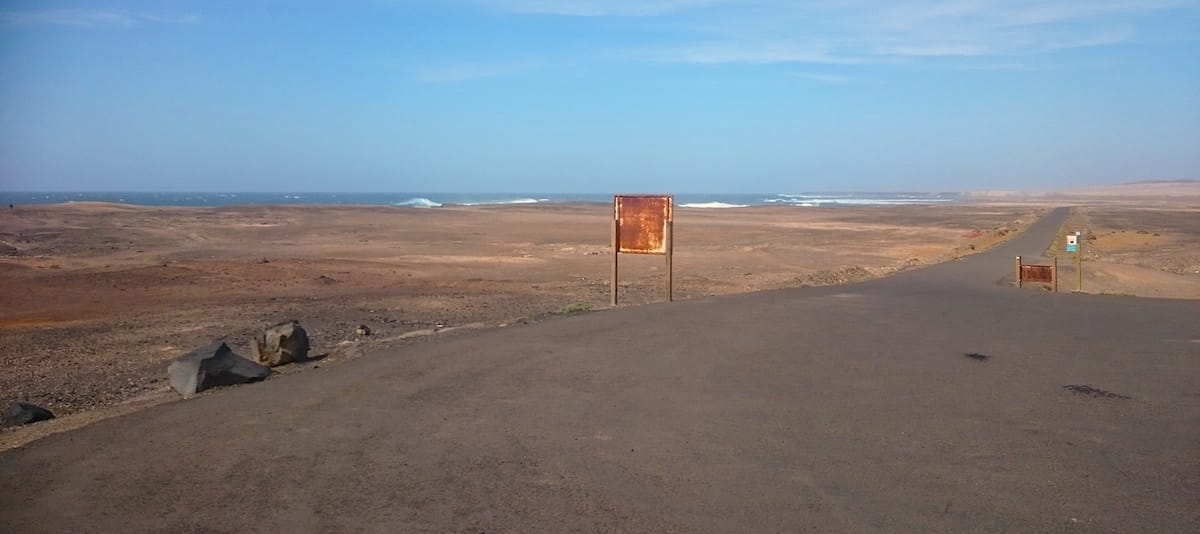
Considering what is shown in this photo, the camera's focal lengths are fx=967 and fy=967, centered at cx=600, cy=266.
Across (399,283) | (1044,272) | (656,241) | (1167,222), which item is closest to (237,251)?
(399,283)

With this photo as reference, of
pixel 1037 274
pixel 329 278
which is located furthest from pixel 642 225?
pixel 329 278

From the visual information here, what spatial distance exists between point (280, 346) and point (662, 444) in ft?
18.6

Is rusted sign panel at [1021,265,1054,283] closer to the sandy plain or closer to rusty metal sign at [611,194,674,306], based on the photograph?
the sandy plain

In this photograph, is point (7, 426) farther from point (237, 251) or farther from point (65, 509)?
point (237, 251)

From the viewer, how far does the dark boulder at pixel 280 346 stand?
11.1m

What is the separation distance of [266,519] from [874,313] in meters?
10.9

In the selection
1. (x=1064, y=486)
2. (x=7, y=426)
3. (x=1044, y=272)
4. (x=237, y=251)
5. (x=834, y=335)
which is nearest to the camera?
(x=1064, y=486)

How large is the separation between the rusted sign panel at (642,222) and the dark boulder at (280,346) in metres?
7.09

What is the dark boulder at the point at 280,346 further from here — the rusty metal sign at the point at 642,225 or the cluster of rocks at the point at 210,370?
the rusty metal sign at the point at 642,225

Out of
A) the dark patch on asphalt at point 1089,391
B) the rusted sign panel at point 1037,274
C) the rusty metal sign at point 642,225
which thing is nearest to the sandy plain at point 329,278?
the rusty metal sign at point 642,225

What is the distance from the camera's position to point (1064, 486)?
20.3ft

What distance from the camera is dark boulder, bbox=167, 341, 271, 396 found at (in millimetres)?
9461

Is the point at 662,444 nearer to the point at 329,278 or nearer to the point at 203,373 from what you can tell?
the point at 203,373

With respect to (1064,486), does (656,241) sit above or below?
above
